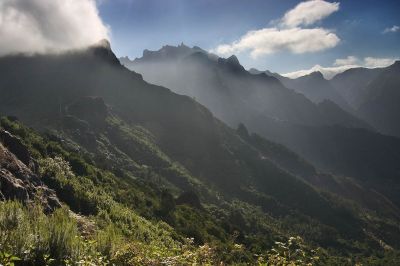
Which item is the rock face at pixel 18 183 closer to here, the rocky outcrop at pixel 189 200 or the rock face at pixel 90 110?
the rocky outcrop at pixel 189 200

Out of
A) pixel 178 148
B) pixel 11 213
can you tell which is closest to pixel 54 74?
pixel 178 148

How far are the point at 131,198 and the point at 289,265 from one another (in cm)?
6109

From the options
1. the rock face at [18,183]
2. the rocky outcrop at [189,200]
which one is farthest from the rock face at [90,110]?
the rock face at [18,183]

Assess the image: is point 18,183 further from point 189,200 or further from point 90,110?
point 90,110

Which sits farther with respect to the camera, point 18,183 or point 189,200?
point 189,200

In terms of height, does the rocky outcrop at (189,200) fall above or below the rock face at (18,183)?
below

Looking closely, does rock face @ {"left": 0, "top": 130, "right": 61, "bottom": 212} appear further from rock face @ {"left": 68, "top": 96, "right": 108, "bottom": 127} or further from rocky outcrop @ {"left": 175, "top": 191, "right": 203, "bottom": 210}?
rock face @ {"left": 68, "top": 96, "right": 108, "bottom": 127}

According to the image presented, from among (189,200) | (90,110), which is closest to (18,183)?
(189,200)

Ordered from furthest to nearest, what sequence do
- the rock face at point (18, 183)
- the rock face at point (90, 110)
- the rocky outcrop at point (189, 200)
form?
1. the rock face at point (90, 110)
2. the rocky outcrop at point (189, 200)
3. the rock face at point (18, 183)

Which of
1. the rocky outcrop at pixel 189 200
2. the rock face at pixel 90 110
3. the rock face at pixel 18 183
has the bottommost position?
the rocky outcrop at pixel 189 200

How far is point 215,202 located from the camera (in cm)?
14362

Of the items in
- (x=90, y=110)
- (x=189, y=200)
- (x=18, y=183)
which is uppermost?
(x=90, y=110)

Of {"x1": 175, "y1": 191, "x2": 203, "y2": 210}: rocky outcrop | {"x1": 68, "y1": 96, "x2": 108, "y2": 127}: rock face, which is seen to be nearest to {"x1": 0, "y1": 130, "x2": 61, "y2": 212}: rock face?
{"x1": 175, "y1": 191, "x2": 203, "y2": 210}: rocky outcrop

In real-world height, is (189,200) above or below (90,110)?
below
